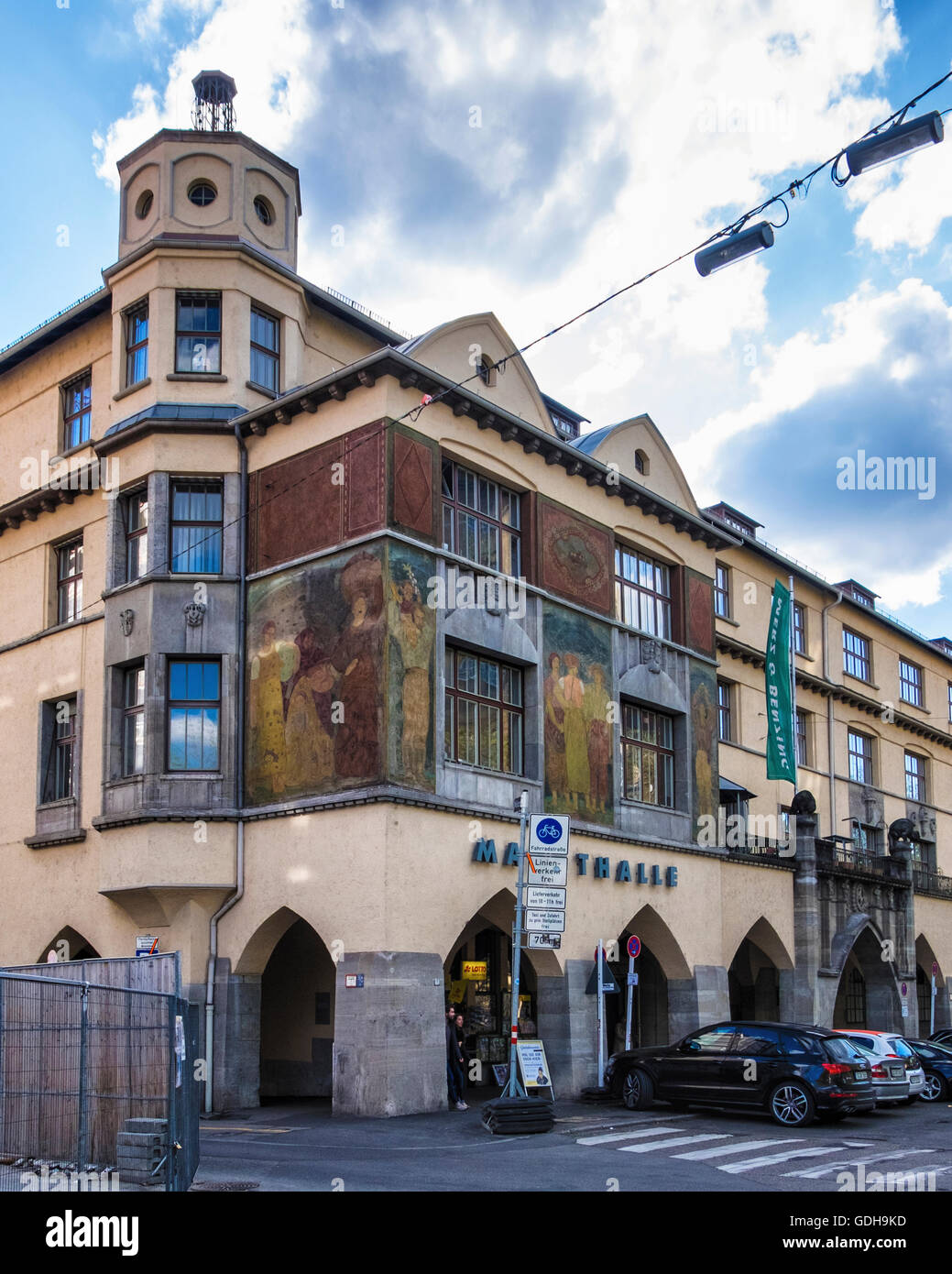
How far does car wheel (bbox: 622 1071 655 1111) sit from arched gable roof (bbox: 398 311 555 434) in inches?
504

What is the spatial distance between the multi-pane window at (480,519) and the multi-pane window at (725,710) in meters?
15.4

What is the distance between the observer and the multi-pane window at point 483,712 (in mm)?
25797

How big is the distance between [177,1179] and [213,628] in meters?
15.0

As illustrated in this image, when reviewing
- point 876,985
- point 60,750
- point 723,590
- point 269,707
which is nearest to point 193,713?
point 269,707

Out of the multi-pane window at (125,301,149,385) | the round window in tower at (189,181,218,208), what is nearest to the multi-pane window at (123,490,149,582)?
the multi-pane window at (125,301,149,385)

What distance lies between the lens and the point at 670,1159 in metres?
16.7

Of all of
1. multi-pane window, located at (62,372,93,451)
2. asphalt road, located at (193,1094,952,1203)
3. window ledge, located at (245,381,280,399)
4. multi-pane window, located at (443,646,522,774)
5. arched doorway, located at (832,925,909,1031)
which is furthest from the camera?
arched doorway, located at (832,925,909,1031)

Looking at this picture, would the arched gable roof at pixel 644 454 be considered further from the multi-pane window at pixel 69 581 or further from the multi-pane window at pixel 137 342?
the multi-pane window at pixel 69 581

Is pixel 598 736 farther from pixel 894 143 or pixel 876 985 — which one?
pixel 894 143

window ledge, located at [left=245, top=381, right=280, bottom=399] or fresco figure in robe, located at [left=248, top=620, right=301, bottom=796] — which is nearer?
fresco figure in robe, located at [left=248, top=620, right=301, bottom=796]

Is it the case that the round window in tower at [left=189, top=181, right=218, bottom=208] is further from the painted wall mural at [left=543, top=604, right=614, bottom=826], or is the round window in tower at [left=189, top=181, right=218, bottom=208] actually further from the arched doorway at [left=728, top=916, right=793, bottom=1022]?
the arched doorway at [left=728, top=916, right=793, bottom=1022]

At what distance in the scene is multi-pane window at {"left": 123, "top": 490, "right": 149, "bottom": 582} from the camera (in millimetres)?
27234
